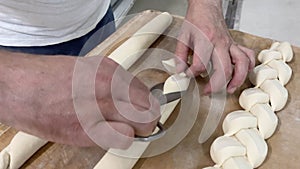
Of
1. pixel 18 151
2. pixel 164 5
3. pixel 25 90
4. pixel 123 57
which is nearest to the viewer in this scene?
pixel 25 90

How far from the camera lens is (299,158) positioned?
0.82m

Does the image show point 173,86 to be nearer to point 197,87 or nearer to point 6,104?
point 197,87

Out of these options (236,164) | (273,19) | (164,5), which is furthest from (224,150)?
(164,5)

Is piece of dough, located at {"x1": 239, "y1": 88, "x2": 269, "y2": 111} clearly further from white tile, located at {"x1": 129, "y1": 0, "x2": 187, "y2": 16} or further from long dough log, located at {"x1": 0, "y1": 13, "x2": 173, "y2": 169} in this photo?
white tile, located at {"x1": 129, "y1": 0, "x2": 187, "y2": 16}

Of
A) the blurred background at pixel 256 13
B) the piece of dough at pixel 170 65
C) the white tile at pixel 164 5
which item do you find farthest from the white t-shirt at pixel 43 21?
the white tile at pixel 164 5

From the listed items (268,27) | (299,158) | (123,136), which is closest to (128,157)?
(123,136)

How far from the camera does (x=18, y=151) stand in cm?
78

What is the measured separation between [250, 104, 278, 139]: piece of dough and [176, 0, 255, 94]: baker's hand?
0.24ft

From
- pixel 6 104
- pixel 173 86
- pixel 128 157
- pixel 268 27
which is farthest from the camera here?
pixel 268 27

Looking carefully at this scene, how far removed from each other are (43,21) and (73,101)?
0.44m

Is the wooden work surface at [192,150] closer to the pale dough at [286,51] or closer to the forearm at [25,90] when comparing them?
the pale dough at [286,51]

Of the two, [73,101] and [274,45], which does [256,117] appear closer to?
[274,45]

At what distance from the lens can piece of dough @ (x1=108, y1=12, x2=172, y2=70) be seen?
1000mm

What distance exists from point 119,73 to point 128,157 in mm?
250
